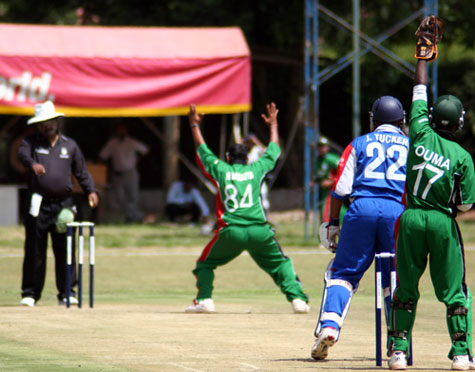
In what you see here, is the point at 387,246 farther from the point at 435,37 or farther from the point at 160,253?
the point at 160,253

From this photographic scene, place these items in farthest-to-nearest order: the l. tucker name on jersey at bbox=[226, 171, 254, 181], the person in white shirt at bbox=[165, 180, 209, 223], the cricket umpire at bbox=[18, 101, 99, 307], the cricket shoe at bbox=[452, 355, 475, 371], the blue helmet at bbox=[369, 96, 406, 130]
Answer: the person in white shirt at bbox=[165, 180, 209, 223] < the cricket umpire at bbox=[18, 101, 99, 307] < the l. tucker name on jersey at bbox=[226, 171, 254, 181] < the blue helmet at bbox=[369, 96, 406, 130] < the cricket shoe at bbox=[452, 355, 475, 371]

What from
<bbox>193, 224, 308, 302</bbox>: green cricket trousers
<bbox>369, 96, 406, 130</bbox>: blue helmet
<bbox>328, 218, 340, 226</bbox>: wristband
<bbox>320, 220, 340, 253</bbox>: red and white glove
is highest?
<bbox>369, 96, 406, 130</bbox>: blue helmet

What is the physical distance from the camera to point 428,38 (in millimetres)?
7492

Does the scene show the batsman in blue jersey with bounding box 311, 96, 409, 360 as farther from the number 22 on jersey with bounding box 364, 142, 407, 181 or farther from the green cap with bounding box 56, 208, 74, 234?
the green cap with bounding box 56, 208, 74, 234

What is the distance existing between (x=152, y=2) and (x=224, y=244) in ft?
58.3

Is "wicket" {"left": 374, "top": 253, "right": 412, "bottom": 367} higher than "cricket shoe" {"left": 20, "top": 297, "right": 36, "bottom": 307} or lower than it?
higher

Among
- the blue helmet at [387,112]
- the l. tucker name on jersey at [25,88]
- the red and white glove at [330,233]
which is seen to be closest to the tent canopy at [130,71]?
the l. tucker name on jersey at [25,88]

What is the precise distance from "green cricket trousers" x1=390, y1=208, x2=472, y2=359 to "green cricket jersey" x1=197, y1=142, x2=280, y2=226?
3.70 meters

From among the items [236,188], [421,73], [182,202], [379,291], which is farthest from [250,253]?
[182,202]

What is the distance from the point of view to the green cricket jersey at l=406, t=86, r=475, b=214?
705 centimetres

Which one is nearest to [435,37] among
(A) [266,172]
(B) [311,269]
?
(A) [266,172]

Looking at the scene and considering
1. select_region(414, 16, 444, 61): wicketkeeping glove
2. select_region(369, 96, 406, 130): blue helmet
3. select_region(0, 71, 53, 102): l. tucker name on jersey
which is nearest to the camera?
select_region(414, 16, 444, 61): wicketkeeping glove

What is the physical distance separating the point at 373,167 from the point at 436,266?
3.20 ft

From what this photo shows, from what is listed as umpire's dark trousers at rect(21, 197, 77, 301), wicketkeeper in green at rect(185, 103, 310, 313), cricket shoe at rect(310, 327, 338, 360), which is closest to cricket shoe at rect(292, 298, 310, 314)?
wicketkeeper in green at rect(185, 103, 310, 313)
